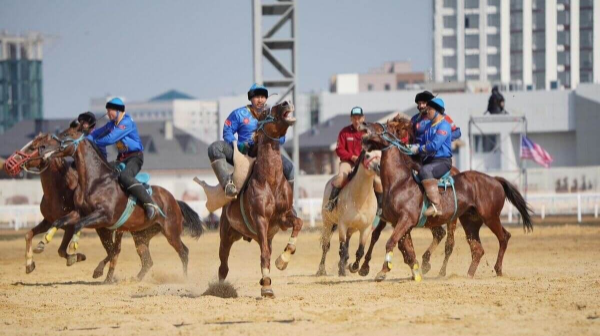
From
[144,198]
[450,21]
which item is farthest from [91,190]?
[450,21]

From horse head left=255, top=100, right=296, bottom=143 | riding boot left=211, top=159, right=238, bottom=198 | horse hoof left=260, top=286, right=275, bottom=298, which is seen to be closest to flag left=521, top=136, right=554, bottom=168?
riding boot left=211, top=159, right=238, bottom=198

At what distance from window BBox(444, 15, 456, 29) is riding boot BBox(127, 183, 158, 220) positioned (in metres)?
53.3

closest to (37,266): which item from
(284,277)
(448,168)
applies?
(284,277)

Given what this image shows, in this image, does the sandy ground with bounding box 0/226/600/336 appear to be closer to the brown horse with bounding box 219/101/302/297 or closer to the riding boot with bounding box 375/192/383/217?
the brown horse with bounding box 219/101/302/297

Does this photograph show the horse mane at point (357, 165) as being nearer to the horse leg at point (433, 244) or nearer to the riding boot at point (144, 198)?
the horse leg at point (433, 244)

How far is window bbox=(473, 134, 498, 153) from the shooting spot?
61.2 meters

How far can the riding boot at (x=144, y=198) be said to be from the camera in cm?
1686

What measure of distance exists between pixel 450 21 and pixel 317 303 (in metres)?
57.8

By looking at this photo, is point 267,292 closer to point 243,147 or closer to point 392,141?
point 243,147

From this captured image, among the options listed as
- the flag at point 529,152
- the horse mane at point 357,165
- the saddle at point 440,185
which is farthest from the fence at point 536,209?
the saddle at point 440,185

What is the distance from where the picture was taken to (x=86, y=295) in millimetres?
15305

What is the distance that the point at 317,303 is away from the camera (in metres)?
Result: 13.0

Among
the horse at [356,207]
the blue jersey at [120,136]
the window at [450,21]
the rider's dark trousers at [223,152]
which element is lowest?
the horse at [356,207]

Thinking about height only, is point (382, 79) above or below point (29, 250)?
above
